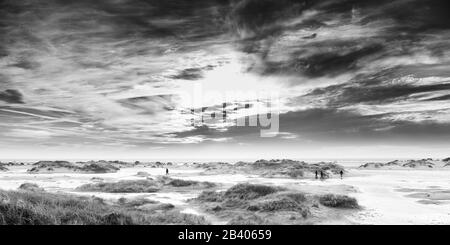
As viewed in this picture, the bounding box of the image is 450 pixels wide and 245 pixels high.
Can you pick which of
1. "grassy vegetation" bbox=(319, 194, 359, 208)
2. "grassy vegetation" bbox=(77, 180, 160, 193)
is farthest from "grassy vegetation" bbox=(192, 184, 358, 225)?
"grassy vegetation" bbox=(77, 180, 160, 193)

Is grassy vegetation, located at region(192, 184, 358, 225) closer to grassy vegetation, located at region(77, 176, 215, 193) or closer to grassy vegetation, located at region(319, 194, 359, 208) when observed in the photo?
grassy vegetation, located at region(319, 194, 359, 208)

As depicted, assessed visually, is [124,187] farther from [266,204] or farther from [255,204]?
[266,204]

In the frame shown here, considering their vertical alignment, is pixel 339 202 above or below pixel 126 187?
above

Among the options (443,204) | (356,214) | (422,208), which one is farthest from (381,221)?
(443,204)

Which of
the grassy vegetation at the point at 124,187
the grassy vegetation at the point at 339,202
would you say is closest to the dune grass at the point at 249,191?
the grassy vegetation at the point at 339,202

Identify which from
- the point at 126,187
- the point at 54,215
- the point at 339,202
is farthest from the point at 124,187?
the point at 54,215

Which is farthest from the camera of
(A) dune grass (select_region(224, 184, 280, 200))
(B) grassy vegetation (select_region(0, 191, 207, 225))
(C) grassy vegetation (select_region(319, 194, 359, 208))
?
(A) dune grass (select_region(224, 184, 280, 200))

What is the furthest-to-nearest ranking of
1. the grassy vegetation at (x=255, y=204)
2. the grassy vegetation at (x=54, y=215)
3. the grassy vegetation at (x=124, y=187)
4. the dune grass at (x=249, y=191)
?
the grassy vegetation at (x=124, y=187), the dune grass at (x=249, y=191), the grassy vegetation at (x=255, y=204), the grassy vegetation at (x=54, y=215)

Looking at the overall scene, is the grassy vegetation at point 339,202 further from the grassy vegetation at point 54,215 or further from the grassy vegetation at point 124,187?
the grassy vegetation at point 124,187
